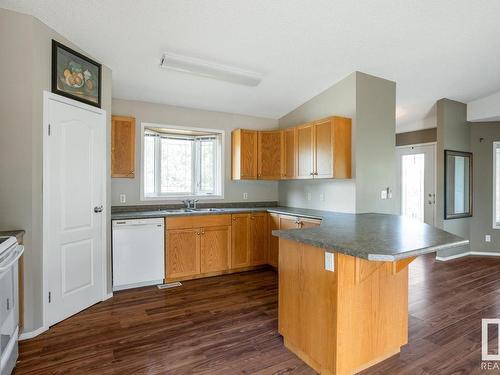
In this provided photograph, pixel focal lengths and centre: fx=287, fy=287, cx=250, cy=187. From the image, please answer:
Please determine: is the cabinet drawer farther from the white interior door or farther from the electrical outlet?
the electrical outlet

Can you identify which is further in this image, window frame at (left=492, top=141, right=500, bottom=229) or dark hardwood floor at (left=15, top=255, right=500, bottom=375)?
window frame at (left=492, top=141, right=500, bottom=229)

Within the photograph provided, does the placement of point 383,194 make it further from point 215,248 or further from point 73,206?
point 73,206

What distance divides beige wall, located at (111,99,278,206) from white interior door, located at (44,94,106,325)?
0.88 metres

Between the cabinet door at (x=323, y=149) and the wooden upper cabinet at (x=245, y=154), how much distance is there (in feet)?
3.44

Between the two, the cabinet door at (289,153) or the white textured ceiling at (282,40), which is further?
the cabinet door at (289,153)

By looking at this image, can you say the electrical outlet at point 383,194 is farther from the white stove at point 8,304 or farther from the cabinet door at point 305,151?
the white stove at point 8,304

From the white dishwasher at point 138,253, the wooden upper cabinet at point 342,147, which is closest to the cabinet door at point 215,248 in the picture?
the white dishwasher at point 138,253

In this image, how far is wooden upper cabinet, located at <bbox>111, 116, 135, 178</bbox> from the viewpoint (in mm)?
Result: 3639

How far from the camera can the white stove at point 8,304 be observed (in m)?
1.69

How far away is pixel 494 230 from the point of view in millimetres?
5297

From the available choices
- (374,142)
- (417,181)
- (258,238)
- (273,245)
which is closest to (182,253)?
(258,238)

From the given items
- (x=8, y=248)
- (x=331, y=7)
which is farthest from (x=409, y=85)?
(x=8, y=248)

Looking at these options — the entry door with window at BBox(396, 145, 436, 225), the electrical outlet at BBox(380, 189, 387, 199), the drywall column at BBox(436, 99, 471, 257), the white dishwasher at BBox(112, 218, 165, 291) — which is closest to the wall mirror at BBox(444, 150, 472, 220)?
the drywall column at BBox(436, 99, 471, 257)

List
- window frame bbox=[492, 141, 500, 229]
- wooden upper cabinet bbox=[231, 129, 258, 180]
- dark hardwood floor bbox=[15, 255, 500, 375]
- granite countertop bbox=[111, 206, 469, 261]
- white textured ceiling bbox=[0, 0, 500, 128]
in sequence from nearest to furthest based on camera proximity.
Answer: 1. granite countertop bbox=[111, 206, 469, 261]
2. dark hardwood floor bbox=[15, 255, 500, 375]
3. white textured ceiling bbox=[0, 0, 500, 128]
4. wooden upper cabinet bbox=[231, 129, 258, 180]
5. window frame bbox=[492, 141, 500, 229]
